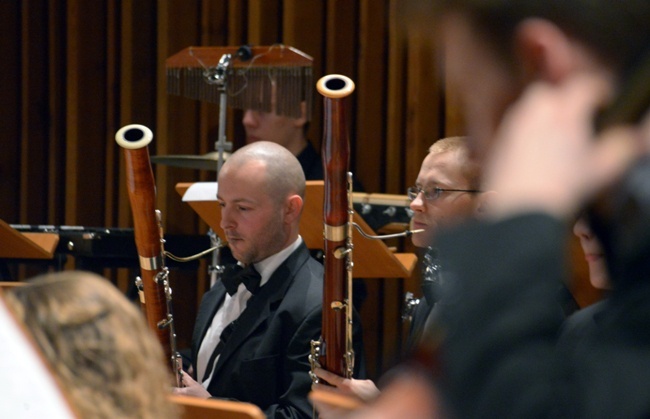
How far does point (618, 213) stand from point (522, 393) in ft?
0.41

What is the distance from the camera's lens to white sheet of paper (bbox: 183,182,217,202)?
133 inches

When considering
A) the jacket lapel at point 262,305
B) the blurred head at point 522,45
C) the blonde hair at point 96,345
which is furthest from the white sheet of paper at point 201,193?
the blurred head at point 522,45

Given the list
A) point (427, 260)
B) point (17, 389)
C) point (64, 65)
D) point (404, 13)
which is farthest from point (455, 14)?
point (64, 65)

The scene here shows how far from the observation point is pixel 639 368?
1.86 feet

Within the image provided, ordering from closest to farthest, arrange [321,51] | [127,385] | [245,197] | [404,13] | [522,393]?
[522,393]
[404,13]
[127,385]
[245,197]
[321,51]

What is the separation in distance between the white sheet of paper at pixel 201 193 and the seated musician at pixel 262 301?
252 millimetres

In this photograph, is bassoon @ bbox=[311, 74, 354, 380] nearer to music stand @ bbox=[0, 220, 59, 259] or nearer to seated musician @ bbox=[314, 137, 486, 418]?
seated musician @ bbox=[314, 137, 486, 418]

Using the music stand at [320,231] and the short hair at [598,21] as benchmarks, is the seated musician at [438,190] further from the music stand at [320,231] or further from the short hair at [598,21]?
the short hair at [598,21]

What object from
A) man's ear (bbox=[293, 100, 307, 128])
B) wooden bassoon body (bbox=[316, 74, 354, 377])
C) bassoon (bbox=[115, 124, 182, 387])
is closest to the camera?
wooden bassoon body (bbox=[316, 74, 354, 377])

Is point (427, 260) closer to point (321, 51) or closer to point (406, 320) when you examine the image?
point (406, 320)

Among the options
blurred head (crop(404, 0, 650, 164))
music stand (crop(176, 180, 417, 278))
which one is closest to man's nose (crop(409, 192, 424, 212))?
music stand (crop(176, 180, 417, 278))

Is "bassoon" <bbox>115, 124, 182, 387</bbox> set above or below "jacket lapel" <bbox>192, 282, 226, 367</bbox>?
above

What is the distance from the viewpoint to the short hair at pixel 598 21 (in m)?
0.60

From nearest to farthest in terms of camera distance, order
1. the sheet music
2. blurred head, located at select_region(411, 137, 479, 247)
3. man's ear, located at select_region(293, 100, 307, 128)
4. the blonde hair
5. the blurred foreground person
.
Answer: the blurred foreground person → the sheet music → the blonde hair → blurred head, located at select_region(411, 137, 479, 247) → man's ear, located at select_region(293, 100, 307, 128)
